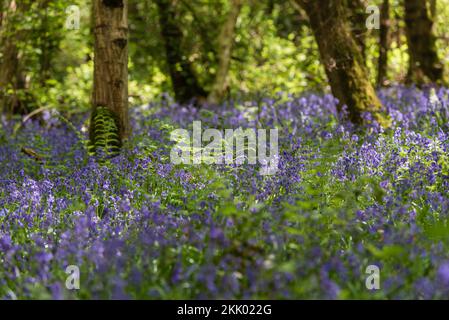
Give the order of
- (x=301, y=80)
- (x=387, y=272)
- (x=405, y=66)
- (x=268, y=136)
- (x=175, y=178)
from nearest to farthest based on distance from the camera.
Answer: (x=387, y=272) → (x=175, y=178) → (x=268, y=136) → (x=301, y=80) → (x=405, y=66)

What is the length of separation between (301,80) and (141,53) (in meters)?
3.48

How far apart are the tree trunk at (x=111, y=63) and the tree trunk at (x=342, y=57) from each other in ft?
7.53

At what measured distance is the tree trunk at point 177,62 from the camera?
507 inches

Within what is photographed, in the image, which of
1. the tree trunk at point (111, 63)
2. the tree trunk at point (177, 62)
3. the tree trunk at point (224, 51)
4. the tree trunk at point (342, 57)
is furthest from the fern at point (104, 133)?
the tree trunk at point (177, 62)

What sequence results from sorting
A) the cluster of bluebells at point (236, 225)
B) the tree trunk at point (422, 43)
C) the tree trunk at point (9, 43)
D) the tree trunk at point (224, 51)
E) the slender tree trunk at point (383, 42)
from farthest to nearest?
1. the slender tree trunk at point (383, 42)
2. the tree trunk at point (422, 43)
3. the tree trunk at point (224, 51)
4. the tree trunk at point (9, 43)
5. the cluster of bluebells at point (236, 225)

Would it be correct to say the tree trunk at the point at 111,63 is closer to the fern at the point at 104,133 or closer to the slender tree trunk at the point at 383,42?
the fern at the point at 104,133

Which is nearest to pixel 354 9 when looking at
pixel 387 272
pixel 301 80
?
pixel 301 80

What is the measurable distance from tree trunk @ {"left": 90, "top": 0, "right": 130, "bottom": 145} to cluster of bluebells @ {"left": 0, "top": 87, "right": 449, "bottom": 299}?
14.8 inches

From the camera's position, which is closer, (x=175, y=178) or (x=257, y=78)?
(x=175, y=178)

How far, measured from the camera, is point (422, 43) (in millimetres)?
11781

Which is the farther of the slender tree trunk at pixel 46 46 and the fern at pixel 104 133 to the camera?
the slender tree trunk at pixel 46 46

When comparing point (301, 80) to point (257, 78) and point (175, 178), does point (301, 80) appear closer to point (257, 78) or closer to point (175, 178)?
point (257, 78)

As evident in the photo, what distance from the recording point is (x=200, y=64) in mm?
13445

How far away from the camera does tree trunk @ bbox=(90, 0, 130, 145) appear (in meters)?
6.23
